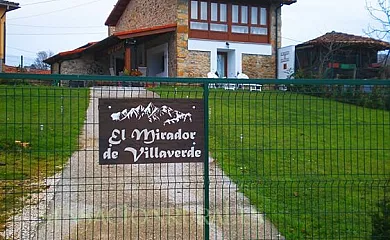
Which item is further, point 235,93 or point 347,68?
point 347,68

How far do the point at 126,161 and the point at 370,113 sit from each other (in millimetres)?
2798

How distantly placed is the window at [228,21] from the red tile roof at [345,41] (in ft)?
7.47

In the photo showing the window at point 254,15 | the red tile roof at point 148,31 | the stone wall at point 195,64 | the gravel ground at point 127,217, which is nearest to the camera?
the gravel ground at point 127,217

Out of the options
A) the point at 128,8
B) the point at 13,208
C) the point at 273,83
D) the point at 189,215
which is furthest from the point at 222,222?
the point at 128,8

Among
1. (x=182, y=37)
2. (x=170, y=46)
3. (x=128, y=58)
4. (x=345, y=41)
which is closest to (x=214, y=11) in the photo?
(x=182, y=37)

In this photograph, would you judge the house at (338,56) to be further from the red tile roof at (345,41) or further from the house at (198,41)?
the house at (198,41)

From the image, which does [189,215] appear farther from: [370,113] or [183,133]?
[370,113]

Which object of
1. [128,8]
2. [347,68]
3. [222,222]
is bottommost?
[222,222]

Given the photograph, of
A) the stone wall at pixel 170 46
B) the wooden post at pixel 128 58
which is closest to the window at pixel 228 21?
the stone wall at pixel 170 46

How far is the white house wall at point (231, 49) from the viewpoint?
22470 mm

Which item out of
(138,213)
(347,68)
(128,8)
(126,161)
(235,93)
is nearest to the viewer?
(126,161)

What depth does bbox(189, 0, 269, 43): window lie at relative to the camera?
73.8 feet

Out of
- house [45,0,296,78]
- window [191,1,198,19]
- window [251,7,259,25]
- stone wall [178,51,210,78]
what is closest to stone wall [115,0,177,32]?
house [45,0,296,78]

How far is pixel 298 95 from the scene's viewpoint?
539 centimetres
